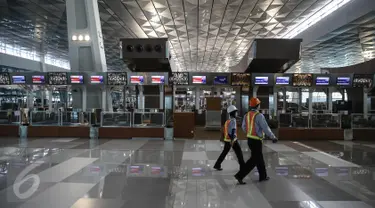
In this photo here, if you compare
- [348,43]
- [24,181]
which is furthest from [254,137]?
[348,43]

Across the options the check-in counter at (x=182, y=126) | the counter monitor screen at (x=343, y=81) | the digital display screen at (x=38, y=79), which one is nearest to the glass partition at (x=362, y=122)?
the counter monitor screen at (x=343, y=81)

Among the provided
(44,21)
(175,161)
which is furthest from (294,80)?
(44,21)

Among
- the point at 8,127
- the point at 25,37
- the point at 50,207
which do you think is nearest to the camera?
the point at 50,207

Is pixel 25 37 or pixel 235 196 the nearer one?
pixel 235 196

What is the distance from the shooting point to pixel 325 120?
14188 millimetres

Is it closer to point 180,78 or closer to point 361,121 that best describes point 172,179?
point 361,121

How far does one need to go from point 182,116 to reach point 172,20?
445 inches

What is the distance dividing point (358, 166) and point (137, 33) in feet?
74.5

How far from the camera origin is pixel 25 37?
1149 inches

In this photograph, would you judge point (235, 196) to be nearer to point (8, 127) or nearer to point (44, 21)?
point (8, 127)

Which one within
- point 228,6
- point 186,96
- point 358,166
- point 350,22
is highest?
point 228,6

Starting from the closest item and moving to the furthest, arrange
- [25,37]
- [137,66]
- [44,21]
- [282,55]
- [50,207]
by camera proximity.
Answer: [50,207]
[282,55]
[137,66]
[44,21]
[25,37]

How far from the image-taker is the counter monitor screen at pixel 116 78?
16094mm

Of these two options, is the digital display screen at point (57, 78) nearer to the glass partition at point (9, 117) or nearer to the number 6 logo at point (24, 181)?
the glass partition at point (9, 117)
